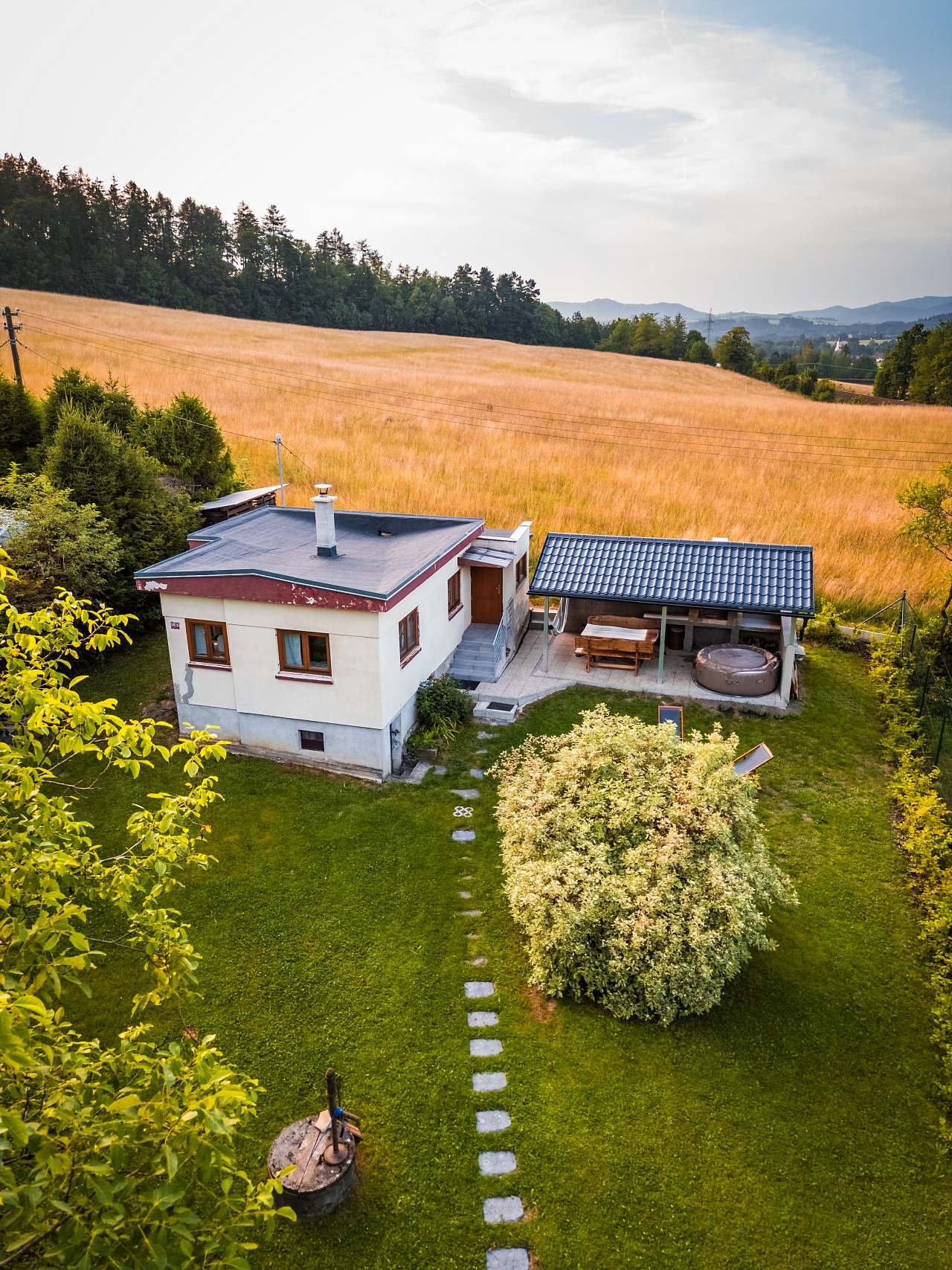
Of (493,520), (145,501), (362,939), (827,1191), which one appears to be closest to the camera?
(827,1191)

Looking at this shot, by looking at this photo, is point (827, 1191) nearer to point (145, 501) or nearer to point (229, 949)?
point (229, 949)

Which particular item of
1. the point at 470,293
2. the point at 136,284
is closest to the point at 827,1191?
the point at 136,284

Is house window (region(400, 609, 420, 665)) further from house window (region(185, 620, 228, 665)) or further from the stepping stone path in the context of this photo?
the stepping stone path

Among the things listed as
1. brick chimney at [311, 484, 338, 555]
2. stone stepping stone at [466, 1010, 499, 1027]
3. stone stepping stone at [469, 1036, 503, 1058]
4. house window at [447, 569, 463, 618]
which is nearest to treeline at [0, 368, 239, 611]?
brick chimney at [311, 484, 338, 555]

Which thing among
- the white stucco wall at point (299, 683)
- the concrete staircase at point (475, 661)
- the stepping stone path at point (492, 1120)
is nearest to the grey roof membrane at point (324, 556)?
the white stucco wall at point (299, 683)

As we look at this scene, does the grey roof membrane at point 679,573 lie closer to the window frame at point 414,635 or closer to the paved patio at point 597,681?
the paved patio at point 597,681
